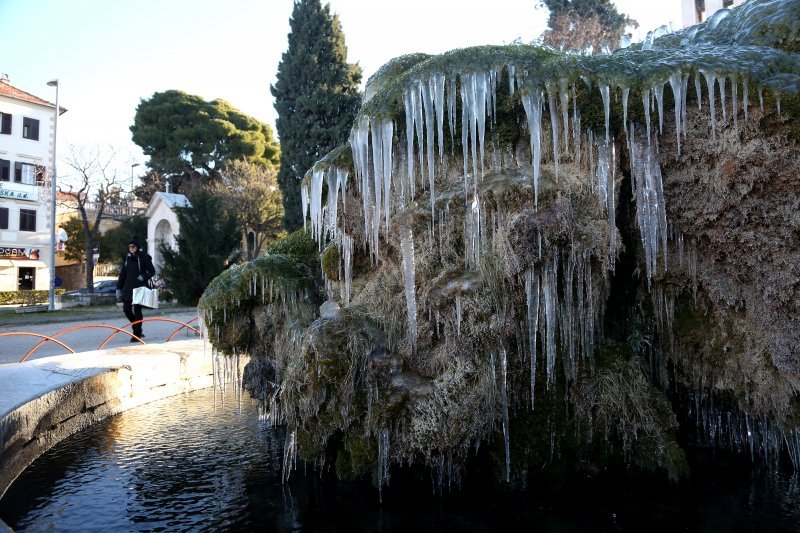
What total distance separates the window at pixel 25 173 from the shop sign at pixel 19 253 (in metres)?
3.95

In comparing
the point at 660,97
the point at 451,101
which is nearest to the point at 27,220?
the point at 451,101

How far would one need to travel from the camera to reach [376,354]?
4969mm

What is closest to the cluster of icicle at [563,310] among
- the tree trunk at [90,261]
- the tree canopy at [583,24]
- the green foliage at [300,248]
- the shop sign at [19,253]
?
the green foliage at [300,248]

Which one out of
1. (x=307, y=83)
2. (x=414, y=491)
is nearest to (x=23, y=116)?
(x=307, y=83)

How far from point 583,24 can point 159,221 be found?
83.8ft

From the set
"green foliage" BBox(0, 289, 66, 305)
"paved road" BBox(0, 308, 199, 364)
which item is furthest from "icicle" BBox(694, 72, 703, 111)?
"green foliage" BBox(0, 289, 66, 305)

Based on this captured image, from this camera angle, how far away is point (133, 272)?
10.8 meters

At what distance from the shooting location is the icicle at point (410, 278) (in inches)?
194

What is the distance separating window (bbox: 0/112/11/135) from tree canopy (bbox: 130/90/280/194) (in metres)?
10.2

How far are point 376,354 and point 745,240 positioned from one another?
10.7 feet

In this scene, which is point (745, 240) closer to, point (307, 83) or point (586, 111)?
point (586, 111)

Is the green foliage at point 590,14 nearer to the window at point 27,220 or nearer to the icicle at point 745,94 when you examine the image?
the icicle at point 745,94

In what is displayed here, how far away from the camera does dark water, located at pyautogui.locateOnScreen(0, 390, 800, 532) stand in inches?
164

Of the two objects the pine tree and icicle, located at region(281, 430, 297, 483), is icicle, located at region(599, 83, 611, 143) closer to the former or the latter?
icicle, located at region(281, 430, 297, 483)
